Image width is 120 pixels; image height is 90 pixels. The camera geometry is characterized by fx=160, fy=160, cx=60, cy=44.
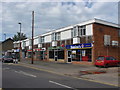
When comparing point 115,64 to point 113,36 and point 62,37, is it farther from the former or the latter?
point 62,37

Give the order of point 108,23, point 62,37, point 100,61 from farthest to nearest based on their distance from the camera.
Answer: point 62,37
point 108,23
point 100,61

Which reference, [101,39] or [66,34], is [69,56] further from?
[101,39]

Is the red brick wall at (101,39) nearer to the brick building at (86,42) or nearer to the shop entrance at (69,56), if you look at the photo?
the brick building at (86,42)

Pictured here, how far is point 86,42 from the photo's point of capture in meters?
23.7

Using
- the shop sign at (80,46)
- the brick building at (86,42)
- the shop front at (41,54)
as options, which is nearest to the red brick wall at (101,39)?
the brick building at (86,42)

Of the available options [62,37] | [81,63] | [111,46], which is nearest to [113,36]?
[111,46]

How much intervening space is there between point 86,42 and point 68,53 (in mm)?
4835

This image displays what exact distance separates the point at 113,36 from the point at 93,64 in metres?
6.25

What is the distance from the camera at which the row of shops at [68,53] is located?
23562 mm

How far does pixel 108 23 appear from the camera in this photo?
24.4 meters

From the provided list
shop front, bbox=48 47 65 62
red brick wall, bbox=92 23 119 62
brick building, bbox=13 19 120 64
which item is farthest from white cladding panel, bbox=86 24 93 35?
shop front, bbox=48 47 65 62

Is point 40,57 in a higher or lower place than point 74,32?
lower

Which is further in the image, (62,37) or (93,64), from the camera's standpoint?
(62,37)

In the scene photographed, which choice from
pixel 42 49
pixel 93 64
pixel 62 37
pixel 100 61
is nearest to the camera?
pixel 100 61
